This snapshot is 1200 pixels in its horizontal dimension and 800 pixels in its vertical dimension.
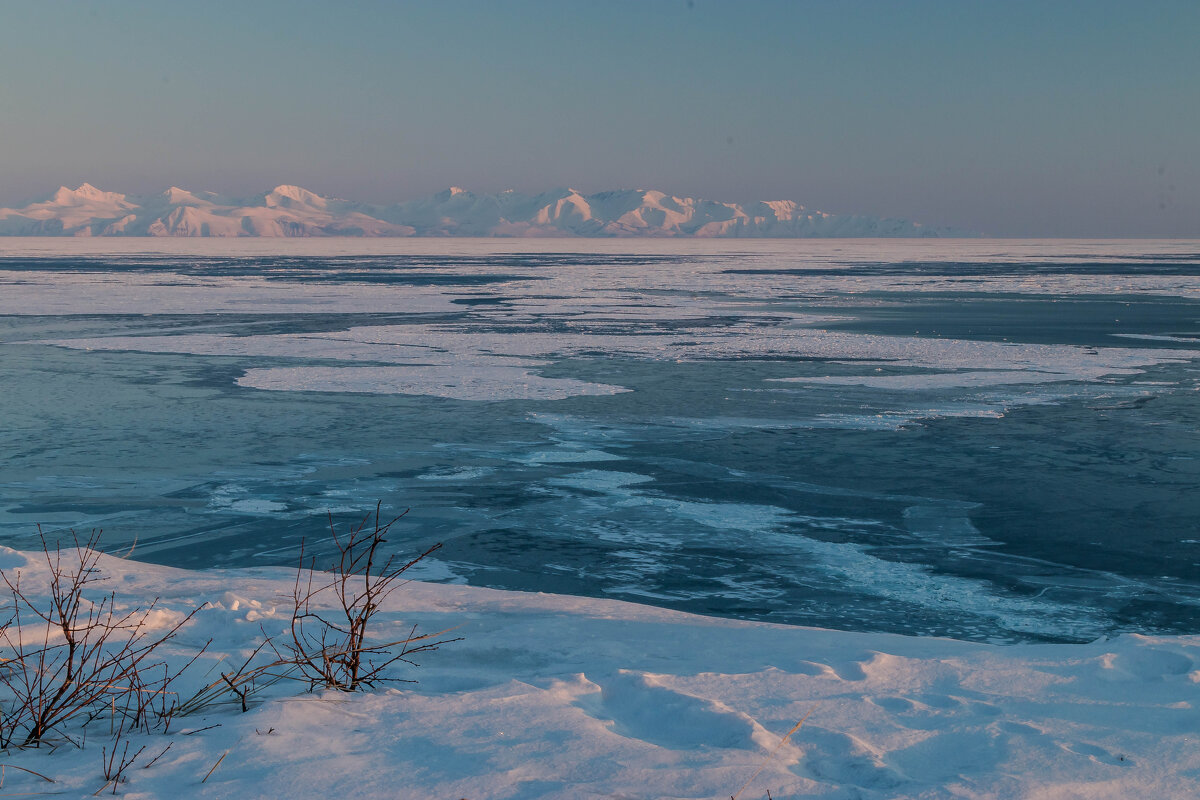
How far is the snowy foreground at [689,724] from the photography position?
2734 mm

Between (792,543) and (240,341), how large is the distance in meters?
13.9

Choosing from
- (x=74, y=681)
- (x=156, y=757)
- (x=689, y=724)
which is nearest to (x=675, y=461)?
(x=689, y=724)

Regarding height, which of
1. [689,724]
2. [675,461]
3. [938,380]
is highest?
[689,724]

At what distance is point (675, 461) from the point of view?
350 inches

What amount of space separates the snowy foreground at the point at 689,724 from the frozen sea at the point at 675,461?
1.25 meters

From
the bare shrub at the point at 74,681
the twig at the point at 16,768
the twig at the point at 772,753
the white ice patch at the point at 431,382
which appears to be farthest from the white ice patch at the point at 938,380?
the twig at the point at 16,768

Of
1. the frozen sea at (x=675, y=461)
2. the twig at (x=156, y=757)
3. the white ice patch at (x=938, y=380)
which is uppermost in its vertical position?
the twig at (x=156, y=757)

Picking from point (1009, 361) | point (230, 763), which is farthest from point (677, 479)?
point (1009, 361)

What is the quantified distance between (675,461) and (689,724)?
573cm

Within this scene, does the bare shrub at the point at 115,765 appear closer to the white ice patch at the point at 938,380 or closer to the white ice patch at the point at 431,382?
the white ice patch at the point at 431,382

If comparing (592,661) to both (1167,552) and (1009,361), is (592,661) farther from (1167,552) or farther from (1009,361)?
(1009,361)

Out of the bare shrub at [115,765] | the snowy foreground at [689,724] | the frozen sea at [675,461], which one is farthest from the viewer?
the frozen sea at [675,461]

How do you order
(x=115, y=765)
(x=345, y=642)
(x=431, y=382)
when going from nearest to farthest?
(x=115, y=765) < (x=345, y=642) < (x=431, y=382)

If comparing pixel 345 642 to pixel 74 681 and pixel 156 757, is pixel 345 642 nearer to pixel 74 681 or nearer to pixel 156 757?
pixel 74 681
